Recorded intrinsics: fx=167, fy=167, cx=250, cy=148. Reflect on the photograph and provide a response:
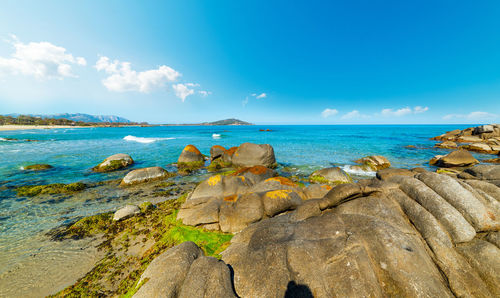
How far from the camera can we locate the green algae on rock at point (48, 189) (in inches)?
529

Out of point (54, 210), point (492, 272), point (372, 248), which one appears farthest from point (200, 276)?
point (54, 210)

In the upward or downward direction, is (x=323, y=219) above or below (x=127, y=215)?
above

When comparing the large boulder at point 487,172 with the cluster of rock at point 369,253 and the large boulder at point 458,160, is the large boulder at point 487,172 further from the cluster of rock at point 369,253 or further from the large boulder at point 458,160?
the large boulder at point 458,160

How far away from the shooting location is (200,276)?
4.55 meters

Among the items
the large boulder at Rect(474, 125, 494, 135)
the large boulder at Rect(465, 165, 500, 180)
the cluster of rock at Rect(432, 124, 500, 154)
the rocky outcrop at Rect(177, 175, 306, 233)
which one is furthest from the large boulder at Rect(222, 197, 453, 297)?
the large boulder at Rect(474, 125, 494, 135)

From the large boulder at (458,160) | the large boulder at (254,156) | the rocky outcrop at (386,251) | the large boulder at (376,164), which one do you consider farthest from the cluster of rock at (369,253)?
the large boulder at (458,160)

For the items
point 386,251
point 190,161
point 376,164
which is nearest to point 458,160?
point 376,164

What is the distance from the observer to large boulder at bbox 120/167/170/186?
51.8ft

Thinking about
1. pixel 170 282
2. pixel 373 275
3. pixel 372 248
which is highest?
pixel 372 248

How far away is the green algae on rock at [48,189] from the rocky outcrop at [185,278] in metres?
15.2

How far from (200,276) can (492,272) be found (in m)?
7.65

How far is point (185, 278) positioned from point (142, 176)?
581 inches

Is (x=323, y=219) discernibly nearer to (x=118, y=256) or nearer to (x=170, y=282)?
(x=170, y=282)

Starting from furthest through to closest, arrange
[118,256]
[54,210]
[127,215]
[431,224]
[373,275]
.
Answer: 1. [54,210]
2. [127,215]
3. [118,256]
4. [431,224]
5. [373,275]
